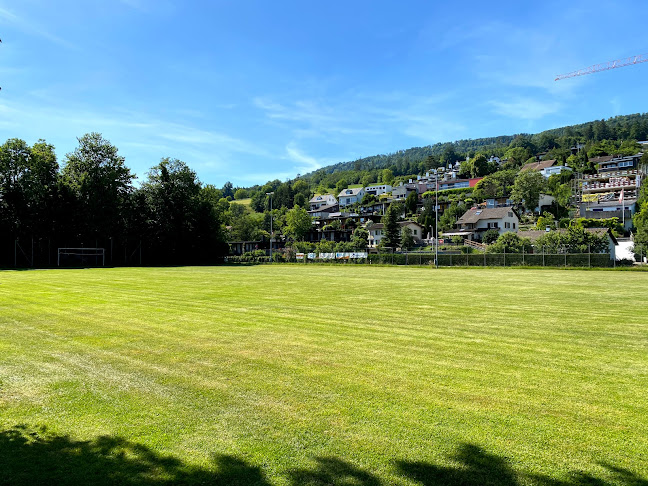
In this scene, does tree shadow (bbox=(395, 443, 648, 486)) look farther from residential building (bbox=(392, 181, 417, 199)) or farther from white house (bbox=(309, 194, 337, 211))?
white house (bbox=(309, 194, 337, 211))

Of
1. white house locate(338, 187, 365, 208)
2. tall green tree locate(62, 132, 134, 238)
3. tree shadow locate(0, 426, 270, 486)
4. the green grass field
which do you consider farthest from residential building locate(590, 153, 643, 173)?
tree shadow locate(0, 426, 270, 486)

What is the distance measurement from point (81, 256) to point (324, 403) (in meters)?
64.5

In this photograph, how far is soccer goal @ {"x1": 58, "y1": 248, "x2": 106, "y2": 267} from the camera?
5878cm

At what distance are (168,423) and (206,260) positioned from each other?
69.4 m

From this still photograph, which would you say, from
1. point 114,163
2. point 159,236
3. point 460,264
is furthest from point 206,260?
point 460,264

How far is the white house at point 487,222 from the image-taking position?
88.2 meters

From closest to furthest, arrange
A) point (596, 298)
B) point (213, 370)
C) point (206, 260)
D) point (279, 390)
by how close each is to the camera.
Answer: point (279, 390) → point (213, 370) → point (596, 298) → point (206, 260)

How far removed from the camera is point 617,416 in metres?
4.90

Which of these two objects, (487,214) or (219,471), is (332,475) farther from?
(487,214)

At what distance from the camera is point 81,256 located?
197 ft

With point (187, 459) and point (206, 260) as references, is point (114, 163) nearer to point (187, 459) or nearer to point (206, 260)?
point (206, 260)

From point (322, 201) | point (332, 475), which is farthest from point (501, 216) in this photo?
point (322, 201)

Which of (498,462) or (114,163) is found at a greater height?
(114,163)

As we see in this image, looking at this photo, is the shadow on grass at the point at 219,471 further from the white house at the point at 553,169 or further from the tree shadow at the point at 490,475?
the white house at the point at 553,169
